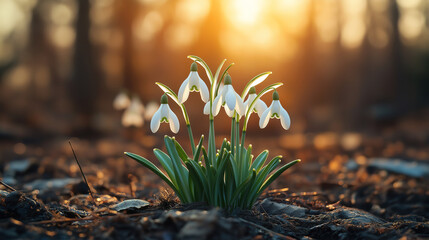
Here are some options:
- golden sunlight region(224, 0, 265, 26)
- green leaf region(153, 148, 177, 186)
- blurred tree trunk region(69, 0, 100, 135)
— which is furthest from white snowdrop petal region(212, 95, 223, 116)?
golden sunlight region(224, 0, 265, 26)

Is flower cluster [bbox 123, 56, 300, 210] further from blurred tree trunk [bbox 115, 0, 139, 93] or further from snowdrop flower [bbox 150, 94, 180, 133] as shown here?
blurred tree trunk [bbox 115, 0, 139, 93]

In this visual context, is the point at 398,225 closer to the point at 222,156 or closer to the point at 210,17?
the point at 222,156

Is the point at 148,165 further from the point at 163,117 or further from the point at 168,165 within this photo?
the point at 163,117

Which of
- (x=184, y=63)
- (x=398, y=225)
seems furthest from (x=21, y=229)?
(x=184, y=63)

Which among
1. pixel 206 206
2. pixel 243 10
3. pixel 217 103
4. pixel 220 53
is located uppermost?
pixel 243 10

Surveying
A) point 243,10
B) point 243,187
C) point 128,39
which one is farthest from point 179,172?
point 243,10
